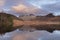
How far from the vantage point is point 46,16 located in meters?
38.9

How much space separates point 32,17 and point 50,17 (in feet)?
11.4

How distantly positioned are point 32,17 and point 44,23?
2.73m

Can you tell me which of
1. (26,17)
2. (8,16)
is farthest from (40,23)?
(8,16)

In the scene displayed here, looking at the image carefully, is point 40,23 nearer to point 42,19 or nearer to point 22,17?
point 42,19

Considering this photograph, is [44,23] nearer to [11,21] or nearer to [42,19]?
[42,19]

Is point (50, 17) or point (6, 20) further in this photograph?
point (50, 17)

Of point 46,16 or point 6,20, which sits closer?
point 6,20

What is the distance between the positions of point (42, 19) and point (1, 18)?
6942 mm

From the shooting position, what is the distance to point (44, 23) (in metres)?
38.1

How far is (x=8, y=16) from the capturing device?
37.9 meters

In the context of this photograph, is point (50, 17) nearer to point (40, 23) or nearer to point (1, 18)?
point (40, 23)

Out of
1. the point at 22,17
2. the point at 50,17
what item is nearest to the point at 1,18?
the point at 22,17

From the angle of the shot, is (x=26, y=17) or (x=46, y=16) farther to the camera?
(x=46, y=16)

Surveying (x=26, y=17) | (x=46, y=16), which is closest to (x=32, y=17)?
(x=26, y=17)
